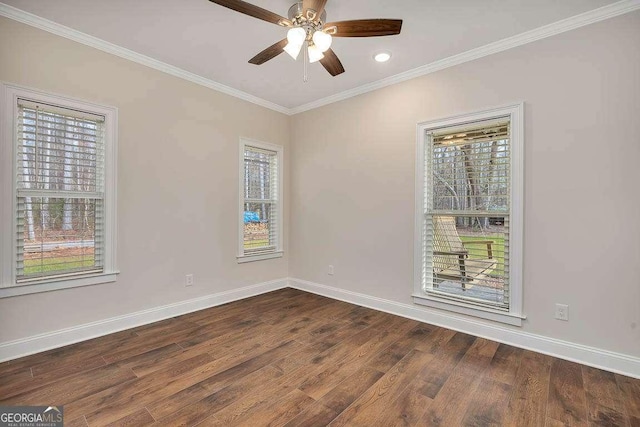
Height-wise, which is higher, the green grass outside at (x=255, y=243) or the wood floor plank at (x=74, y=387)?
the green grass outside at (x=255, y=243)

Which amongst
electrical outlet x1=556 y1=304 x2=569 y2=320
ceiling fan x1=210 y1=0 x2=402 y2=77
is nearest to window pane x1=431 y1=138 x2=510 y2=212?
electrical outlet x1=556 y1=304 x2=569 y2=320

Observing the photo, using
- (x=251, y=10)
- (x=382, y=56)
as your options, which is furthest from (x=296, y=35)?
(x=382, y=56)

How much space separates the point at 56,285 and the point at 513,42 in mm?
4517

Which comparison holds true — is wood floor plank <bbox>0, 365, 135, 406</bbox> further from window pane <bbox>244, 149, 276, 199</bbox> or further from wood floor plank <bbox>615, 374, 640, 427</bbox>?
wood floor plank <bbox>615, 374, 640, 427</bbox>

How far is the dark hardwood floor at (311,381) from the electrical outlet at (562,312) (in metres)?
0.34

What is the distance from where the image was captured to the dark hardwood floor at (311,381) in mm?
1768

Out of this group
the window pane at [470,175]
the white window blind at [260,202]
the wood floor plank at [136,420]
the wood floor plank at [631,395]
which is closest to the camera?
the wood floor plank at [136,420]

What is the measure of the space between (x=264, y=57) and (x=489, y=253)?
2.71m

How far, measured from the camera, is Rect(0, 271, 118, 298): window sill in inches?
93.0

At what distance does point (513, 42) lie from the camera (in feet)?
8.73

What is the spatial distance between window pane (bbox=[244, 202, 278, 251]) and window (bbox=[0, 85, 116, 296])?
5.30 ft

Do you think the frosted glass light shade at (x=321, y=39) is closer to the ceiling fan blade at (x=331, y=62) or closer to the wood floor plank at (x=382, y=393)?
the ceiling fan blade at (x=331, y=62)

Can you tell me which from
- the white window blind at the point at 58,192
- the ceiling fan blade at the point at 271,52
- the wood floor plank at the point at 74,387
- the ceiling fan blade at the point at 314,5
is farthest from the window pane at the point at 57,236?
the ceiling fan blade at the point at 314,5

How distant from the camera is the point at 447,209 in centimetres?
315
